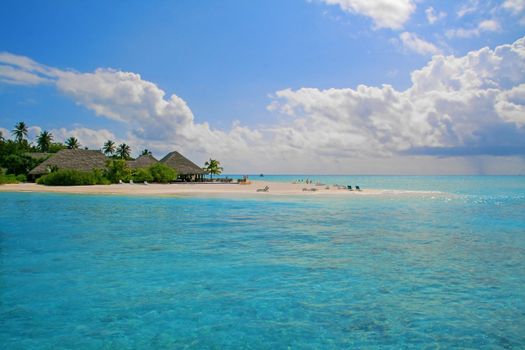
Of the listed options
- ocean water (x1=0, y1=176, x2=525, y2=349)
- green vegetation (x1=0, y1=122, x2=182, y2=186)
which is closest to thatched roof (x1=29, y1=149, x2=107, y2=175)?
green vegetation (x1=0, y1=122, x2=182, y2=186)

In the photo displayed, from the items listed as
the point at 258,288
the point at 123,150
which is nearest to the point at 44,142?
the point at 123,150

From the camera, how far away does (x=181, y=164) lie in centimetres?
6519

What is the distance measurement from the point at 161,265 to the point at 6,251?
20.5 feet

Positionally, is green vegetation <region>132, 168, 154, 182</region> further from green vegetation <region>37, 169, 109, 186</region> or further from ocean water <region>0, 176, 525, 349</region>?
ocean water <region>0, 176, 525, 349</region>

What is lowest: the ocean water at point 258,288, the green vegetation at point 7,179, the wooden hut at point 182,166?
the ocean water at point 258,288

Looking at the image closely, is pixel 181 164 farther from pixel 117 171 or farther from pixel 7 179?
pixel 7 179

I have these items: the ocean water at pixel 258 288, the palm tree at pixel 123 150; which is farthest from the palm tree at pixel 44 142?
the ocean water at pixel 258 288

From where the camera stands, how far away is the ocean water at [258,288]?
6879mm

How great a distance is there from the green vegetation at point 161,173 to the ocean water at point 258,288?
1579 inches

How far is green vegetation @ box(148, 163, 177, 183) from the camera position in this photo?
194ft

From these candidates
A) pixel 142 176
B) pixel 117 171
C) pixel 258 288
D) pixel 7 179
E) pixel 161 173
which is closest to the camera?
pixel 258 288

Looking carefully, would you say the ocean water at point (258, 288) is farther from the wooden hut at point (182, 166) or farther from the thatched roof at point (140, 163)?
the thatched roof at point (140, 163)

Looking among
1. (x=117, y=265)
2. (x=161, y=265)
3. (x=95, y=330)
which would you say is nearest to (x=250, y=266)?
(x=161, y=265)

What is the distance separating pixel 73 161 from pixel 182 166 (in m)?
16.2
